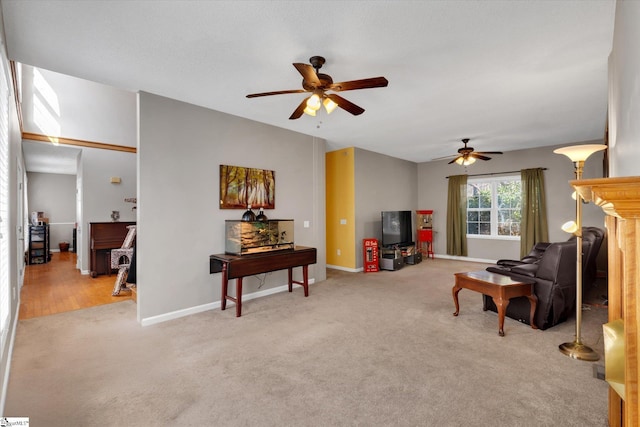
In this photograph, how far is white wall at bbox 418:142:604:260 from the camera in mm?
5609

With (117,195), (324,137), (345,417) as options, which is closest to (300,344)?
(345,417)

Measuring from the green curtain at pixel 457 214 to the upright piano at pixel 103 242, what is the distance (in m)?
6.97

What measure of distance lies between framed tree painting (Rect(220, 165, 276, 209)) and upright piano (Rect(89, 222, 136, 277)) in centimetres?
305

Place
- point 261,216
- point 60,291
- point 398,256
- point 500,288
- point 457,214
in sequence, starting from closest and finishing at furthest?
1. point 500,288
2. point 261,216
3. point 60,291
4. point 398,256
5. point 457,214

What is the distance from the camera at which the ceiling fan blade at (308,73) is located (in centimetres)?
217

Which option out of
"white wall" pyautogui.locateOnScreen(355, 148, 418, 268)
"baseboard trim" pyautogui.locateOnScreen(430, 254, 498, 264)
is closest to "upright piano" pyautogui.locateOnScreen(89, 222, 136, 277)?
"white wall" pyautogui.locateOnScreen(355, 148, 418, 268)

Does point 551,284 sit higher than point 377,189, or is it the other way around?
point 377,189

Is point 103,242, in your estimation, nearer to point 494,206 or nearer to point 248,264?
point 248,264

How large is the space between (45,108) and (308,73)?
533cm

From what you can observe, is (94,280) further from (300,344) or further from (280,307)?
(300,344)

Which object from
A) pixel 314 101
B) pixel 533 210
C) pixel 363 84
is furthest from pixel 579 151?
pixel 533 210

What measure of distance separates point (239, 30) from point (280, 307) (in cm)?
294

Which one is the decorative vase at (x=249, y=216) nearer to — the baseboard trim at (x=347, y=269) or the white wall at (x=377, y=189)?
the white wall at (x=377, y=189)

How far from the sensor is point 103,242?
17.7 ft
